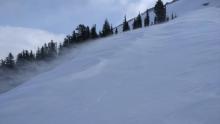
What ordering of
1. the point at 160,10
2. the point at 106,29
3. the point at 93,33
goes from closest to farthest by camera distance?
the point at 93,33
the point at 160,10
the point at 106,29

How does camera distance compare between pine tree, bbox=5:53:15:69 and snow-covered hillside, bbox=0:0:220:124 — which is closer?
snow-covered hillside, bbox=0:0:220:124

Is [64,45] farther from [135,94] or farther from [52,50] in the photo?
[135,94]

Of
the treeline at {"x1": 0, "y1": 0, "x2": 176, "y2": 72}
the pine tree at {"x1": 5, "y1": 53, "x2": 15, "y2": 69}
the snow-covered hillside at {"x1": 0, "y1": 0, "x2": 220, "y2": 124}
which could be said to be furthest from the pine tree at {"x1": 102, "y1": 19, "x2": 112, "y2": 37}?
the snow-covered hillside at {"x1": 0, "y1": 0, "x2": 220, "y2": 124}

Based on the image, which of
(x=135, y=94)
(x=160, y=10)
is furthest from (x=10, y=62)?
(x=135, y=94)

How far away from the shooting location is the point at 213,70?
16.4 meters

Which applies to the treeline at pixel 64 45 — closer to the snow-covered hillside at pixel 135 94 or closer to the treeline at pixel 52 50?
the treeline at pixel 52 50

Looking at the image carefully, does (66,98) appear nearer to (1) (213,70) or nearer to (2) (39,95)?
(2) (39,95)

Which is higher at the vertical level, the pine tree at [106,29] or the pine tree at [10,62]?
the pine tree at [106,29]

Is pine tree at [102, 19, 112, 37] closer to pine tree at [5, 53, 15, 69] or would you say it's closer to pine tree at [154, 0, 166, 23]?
pine tree at [154, 0, 166, 23]

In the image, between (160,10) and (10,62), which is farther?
(160,10)

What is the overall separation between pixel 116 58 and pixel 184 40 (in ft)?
20.8

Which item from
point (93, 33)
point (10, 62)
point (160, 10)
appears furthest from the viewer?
point (160, 10)

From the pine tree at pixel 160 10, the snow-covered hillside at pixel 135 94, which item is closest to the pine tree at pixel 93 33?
the pine tree at pixel 160 10

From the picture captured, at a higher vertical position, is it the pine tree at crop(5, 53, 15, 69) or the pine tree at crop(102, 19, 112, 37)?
the pine tree at crop(102, 19, 112, 37)
